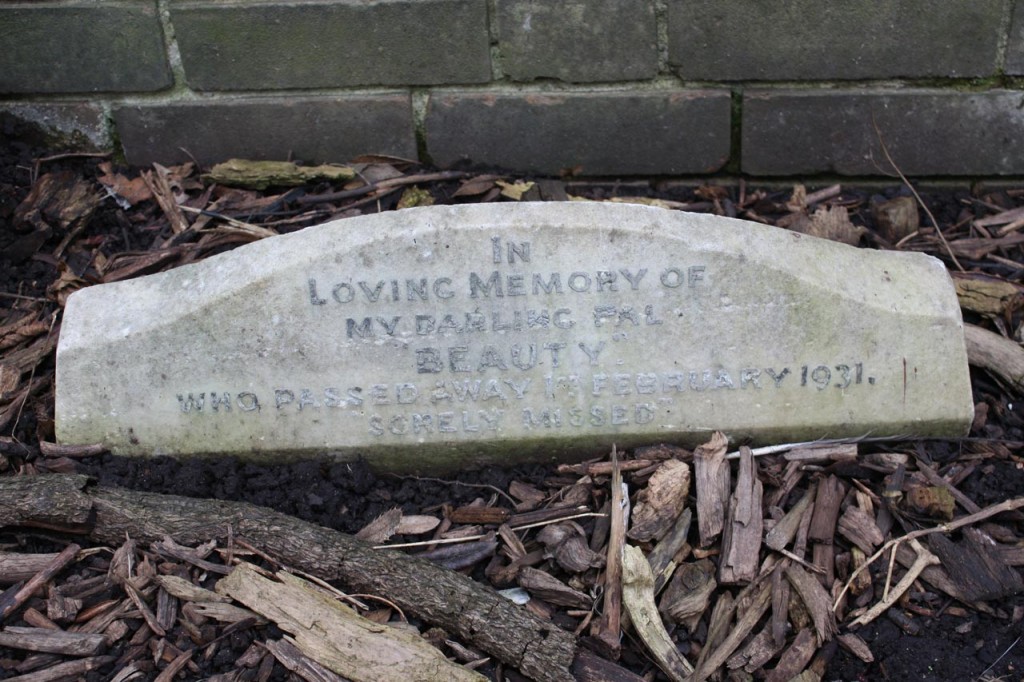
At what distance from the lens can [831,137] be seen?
2.89 metres

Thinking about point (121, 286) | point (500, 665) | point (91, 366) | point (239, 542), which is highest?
point (121, 286)

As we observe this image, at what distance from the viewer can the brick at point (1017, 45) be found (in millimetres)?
2727

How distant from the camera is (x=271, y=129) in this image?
2969mm

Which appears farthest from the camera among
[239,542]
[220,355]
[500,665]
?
[220,355]

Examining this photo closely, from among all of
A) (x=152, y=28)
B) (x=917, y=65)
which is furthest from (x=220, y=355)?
(x=917, y=65)

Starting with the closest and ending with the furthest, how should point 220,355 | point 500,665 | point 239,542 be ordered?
point 500,665 → point 239,542 → point 220,355

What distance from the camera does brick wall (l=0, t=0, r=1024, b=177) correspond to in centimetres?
277

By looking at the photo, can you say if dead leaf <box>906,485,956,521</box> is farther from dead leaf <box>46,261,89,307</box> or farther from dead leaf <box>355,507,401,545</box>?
dead leaf <box>46,261,89,307</box>

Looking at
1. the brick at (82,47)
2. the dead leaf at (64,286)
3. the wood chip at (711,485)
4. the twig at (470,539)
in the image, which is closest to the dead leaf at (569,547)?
the twig at (470,539)

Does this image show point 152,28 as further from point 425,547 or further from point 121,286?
point 425,547

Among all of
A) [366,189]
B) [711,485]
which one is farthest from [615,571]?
[366,189]

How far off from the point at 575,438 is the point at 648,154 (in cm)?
97

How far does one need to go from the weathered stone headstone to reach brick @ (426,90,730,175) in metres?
0.68

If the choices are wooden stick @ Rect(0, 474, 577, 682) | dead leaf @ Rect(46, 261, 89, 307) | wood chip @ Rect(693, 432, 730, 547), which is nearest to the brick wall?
dead leaf @ Rect(46, 261, 89, 307)
